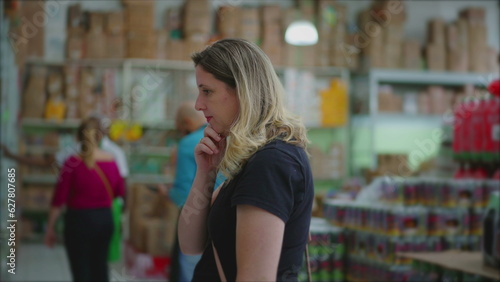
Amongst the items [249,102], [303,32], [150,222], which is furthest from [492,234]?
[303,32]

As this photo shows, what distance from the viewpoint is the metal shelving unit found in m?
9.02

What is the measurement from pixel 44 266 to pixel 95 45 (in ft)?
9.54

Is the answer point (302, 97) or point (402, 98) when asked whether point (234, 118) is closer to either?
point (302, 97)

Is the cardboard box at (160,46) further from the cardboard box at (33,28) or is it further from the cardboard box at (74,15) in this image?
the cardboard box at (33,28)

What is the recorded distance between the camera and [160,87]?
8789mm

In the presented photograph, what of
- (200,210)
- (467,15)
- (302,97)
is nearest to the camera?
(200,210)

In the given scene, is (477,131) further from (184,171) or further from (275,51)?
(275,51)

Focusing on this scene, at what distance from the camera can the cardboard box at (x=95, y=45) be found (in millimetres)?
8680

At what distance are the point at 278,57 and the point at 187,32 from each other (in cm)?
125

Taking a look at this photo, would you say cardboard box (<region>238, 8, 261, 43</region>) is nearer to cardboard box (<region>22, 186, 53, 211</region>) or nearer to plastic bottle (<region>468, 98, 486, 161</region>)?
cardboard box (<region>22, 186, 53, 211</region>)

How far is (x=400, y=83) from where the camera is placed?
964 cm

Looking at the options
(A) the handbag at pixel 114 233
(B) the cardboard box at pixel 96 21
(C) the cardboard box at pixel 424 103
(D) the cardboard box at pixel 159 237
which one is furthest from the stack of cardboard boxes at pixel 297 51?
(A) the handbag at pixel 114 233

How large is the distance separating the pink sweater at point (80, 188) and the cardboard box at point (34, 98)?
4227mm

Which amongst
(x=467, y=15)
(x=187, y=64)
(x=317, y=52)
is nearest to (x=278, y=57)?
(x=317, y=52)
